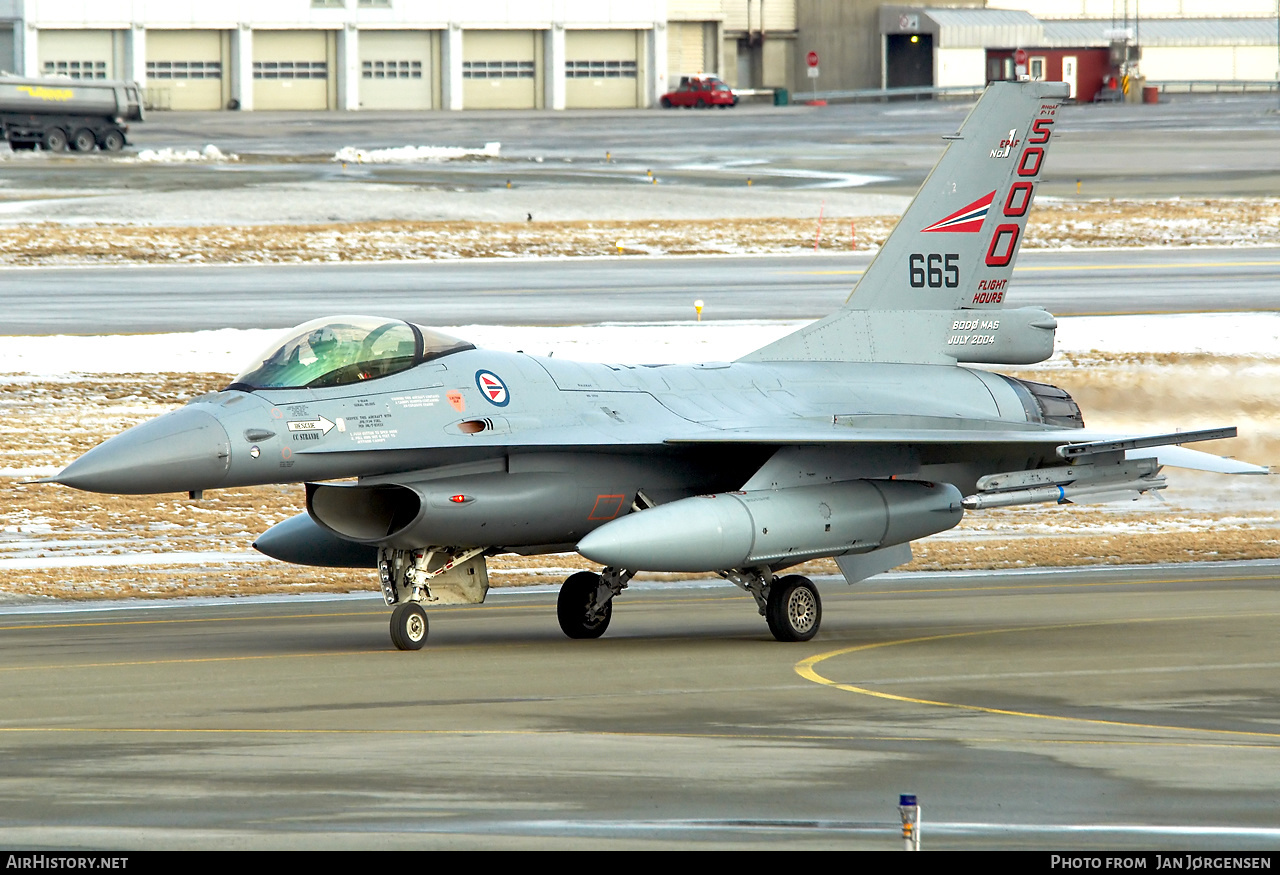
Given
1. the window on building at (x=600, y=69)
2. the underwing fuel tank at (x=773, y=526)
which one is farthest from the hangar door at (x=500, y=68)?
the underwing fuel tank at (x=773, y=526)

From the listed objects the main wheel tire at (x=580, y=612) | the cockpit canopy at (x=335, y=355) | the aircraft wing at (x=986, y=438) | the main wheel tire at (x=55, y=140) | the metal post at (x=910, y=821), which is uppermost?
the main wheel tire at (x=55, y=140)

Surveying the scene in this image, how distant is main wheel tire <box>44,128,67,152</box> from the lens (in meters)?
71.8

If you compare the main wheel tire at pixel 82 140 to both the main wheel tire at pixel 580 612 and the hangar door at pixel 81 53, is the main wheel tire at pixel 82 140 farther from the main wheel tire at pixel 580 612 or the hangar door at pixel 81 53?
the main wheel tire at pixel 580 612

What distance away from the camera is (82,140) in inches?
2857

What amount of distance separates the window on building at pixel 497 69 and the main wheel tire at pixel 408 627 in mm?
92367

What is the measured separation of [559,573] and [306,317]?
47.3 ft

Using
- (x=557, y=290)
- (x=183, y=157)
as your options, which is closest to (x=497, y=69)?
(x=183, y=157)

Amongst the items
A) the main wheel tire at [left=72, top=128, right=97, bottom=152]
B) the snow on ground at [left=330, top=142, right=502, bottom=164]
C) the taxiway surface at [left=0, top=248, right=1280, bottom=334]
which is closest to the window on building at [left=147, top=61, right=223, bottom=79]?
the main wheel tire at [left=72, top=128, right=97, bottom=152]

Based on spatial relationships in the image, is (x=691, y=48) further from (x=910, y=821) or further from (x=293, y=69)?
(x=910, y=821)

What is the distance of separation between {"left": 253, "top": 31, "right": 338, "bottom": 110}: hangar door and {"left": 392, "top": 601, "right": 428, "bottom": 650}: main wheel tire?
89580 millimetres

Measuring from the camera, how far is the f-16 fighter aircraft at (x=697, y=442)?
1600cm

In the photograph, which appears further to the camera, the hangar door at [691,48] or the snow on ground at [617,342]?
the hangar door at [691,48]

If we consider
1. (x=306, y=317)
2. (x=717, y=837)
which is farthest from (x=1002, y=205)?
(x=306, y=317)
